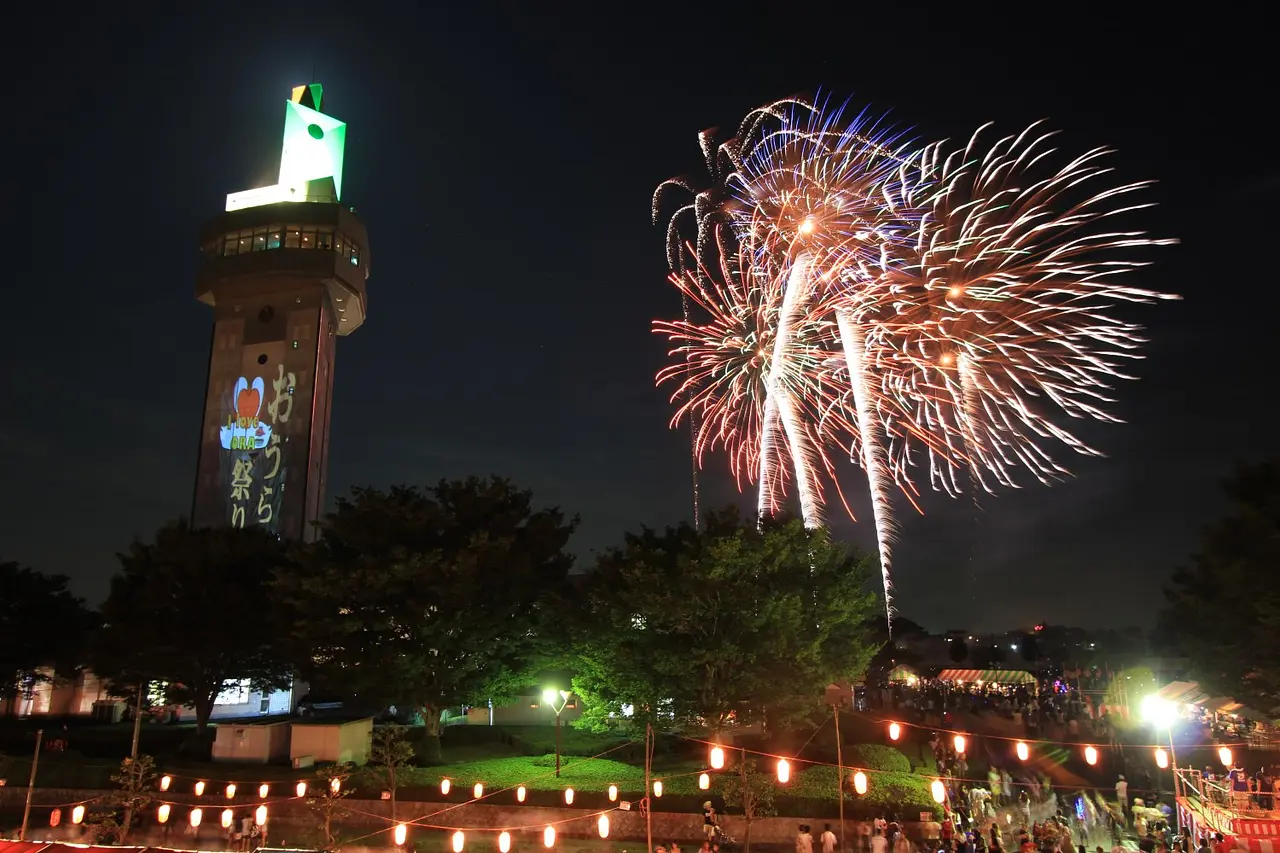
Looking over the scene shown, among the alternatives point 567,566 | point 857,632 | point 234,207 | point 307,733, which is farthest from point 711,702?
point 234,207

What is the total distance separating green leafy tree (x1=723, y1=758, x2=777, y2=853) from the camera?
69.2 ft

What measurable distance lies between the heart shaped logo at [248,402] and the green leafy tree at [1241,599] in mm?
59490

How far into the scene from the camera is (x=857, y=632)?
30312 millimetres

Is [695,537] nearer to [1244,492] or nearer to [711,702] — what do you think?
[711,702]

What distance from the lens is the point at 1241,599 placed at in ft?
99.3

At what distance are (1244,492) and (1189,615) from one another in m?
10.6

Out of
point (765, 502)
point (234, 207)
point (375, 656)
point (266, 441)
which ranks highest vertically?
point (234, 207)

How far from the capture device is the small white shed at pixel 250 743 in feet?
97.8

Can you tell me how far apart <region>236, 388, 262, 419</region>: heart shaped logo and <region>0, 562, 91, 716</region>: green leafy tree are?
72.5ft

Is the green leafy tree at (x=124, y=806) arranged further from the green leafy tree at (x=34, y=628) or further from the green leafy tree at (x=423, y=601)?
the green leafy tree at (x=34, y=628)

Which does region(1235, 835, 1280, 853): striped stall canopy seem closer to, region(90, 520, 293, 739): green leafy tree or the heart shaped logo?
region(90, 520, 293, 739): green leafy tree

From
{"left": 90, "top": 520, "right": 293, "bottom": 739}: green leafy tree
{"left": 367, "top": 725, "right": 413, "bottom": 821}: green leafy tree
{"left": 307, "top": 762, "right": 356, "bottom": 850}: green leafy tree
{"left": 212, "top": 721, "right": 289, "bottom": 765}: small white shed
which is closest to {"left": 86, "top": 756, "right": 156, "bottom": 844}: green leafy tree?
{"left": 307, "top": 762, "right": 356, "bottom": 850}: green leafy tree

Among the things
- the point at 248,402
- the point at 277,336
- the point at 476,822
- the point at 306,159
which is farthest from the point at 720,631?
the point at 306,159

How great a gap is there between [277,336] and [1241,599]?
61842mm
